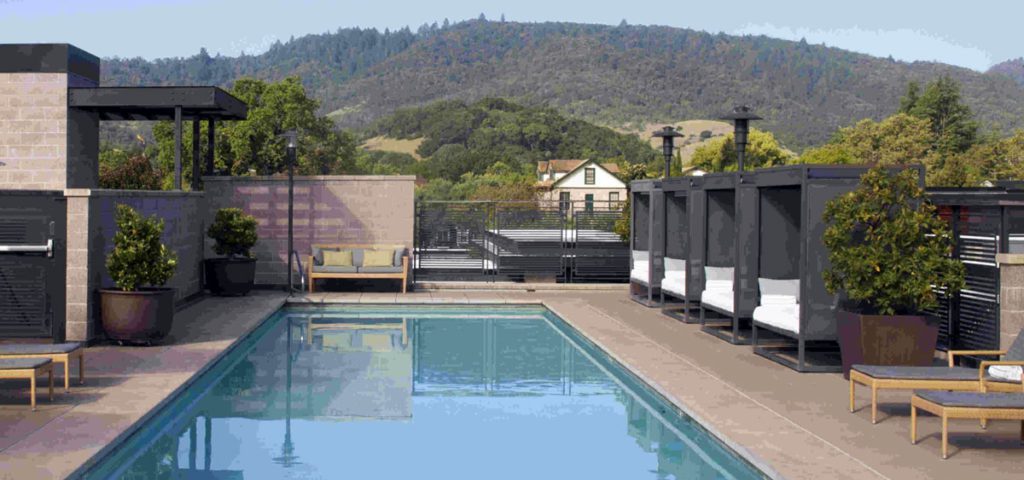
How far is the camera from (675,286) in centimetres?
1616

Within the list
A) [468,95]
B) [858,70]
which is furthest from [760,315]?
[858,70]

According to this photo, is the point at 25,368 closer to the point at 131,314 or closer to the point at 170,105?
the point at 131,314

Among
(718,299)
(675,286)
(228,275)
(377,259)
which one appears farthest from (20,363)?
(377,259)

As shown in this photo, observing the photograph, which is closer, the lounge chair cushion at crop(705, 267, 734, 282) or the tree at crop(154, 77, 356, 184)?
the lounge chair cushion at crop(705, 267, 734, 282)

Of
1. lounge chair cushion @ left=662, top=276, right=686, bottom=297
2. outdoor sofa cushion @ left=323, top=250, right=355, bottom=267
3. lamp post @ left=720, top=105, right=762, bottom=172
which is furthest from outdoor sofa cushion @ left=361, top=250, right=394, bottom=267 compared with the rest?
lamp post @ left=720, top=105, right=762, bottom=172

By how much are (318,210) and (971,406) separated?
15.0 m

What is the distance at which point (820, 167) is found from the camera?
10922mm

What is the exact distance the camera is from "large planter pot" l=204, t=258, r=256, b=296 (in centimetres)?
1836

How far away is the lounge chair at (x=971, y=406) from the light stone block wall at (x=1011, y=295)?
2496mm

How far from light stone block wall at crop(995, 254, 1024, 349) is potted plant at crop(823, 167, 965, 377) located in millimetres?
391

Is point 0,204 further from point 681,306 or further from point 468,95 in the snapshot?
point 468,95

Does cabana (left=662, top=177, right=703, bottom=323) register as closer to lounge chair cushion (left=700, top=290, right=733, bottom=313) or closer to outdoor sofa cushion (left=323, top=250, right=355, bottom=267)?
lounge chair cushion (left=700, top=290, right=733, bottom=313)

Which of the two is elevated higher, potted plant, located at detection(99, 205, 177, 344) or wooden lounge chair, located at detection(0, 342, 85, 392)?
potted plant, located at detection(99, 205, 177, 344)

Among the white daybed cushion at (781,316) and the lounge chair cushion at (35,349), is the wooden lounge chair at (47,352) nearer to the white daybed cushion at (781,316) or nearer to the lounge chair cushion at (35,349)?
the lounge chair cushion at (35,349)
